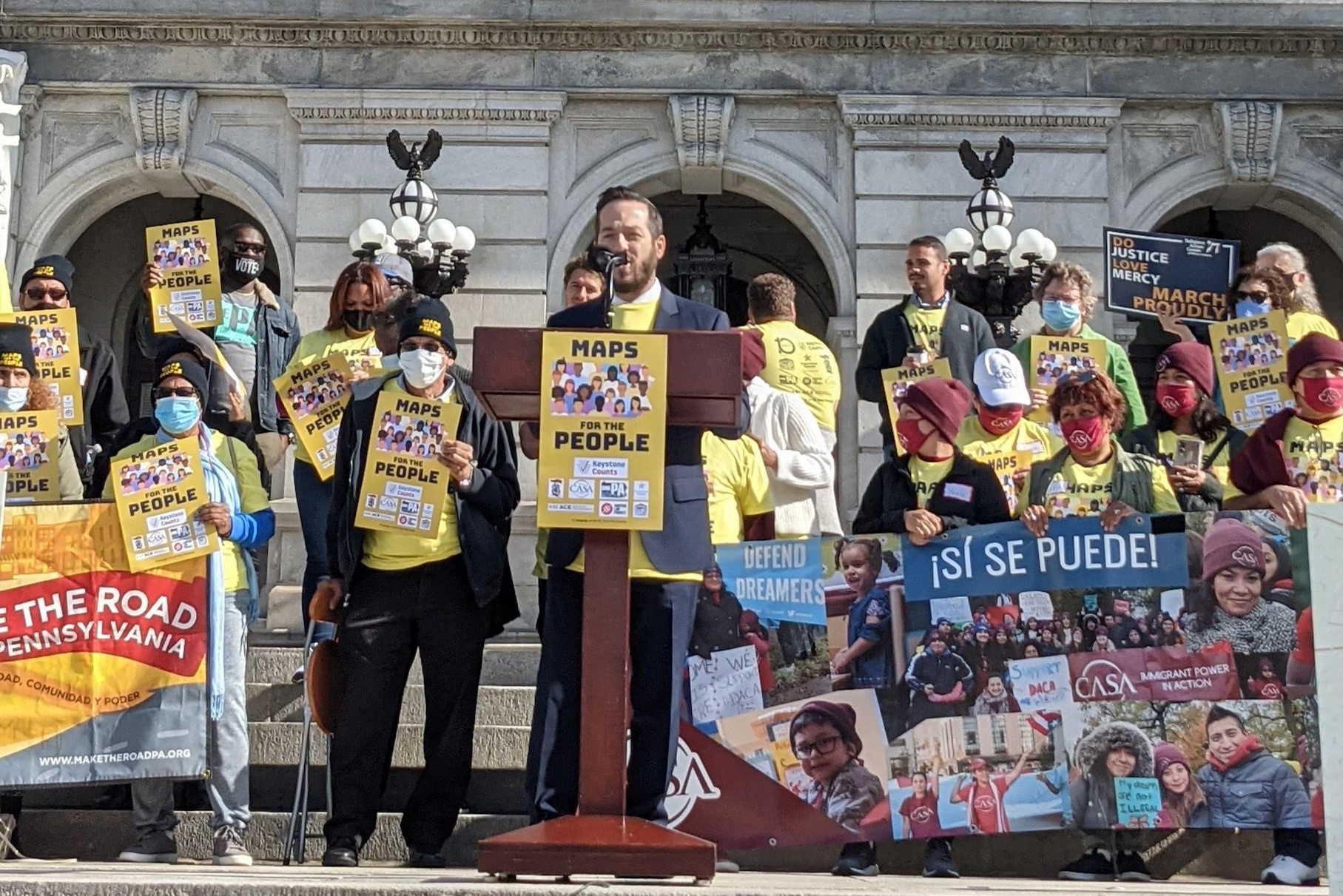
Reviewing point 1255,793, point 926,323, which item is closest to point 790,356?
point 926,323

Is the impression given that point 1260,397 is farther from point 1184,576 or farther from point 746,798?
point 746,798

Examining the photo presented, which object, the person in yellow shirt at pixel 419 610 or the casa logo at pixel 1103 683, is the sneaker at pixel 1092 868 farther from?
the person in yellow shirt at pixel 419 610

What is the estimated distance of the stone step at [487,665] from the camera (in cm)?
1001

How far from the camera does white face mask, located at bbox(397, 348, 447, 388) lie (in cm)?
760

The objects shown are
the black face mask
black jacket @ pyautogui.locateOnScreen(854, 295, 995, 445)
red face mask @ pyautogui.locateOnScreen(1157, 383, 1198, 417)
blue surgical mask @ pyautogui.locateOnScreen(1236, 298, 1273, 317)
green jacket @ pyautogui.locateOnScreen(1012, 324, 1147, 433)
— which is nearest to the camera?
the black face mask

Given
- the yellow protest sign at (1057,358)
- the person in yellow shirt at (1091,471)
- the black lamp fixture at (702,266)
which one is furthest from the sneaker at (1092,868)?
the black lamp fixture at (702,266)

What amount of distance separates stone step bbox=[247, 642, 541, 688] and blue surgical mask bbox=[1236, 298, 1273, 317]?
4216 mm

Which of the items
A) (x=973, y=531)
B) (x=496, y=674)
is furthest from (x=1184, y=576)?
(x=496, y=674)

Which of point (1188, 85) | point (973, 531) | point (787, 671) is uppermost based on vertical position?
point (1188, 85)

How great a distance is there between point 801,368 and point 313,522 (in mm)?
2662

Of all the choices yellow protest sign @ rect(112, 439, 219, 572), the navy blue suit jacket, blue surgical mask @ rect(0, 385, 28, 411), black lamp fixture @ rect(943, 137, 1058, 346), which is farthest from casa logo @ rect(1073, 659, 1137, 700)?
black lamp fixture @ rect(943, 137, 1058, 346)

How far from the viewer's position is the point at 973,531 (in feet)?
25.3

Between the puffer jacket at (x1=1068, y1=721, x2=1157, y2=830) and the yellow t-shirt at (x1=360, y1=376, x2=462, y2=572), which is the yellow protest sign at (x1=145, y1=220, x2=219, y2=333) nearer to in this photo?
the yellow t-shirt at (x1=360, y1=376, x2=462, y2=572)

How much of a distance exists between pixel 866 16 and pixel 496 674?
8.23 m
